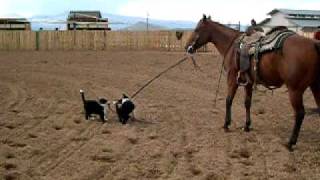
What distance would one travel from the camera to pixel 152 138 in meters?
8.98

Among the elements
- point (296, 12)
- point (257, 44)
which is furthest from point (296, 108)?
point (296, 12)

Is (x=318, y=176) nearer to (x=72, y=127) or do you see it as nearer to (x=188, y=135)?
(x=188, y=135)

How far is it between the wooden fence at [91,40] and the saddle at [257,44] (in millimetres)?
26656

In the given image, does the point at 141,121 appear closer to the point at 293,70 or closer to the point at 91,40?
the point at 293,70

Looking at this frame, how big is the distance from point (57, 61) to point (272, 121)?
644 inches

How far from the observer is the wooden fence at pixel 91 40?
3703 cm

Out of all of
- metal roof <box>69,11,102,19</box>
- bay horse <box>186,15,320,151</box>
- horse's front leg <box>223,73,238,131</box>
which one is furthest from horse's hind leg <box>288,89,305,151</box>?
metal roof <box>69,11,102,19</box>

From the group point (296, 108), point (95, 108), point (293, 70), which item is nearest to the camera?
point (293, 70)

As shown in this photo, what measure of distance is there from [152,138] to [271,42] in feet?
8.11

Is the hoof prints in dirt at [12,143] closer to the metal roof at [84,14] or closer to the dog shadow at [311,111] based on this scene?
the dog shadow at [311,111]

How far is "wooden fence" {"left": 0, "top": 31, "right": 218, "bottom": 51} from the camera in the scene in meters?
37.0

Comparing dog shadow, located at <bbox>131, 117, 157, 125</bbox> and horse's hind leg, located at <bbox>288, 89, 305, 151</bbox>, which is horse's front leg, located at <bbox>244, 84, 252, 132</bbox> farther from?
dog shadow, located at <bbox>131, 117, 157, 125</bbox>

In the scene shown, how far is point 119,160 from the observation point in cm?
755

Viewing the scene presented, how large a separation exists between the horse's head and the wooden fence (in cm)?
2566
